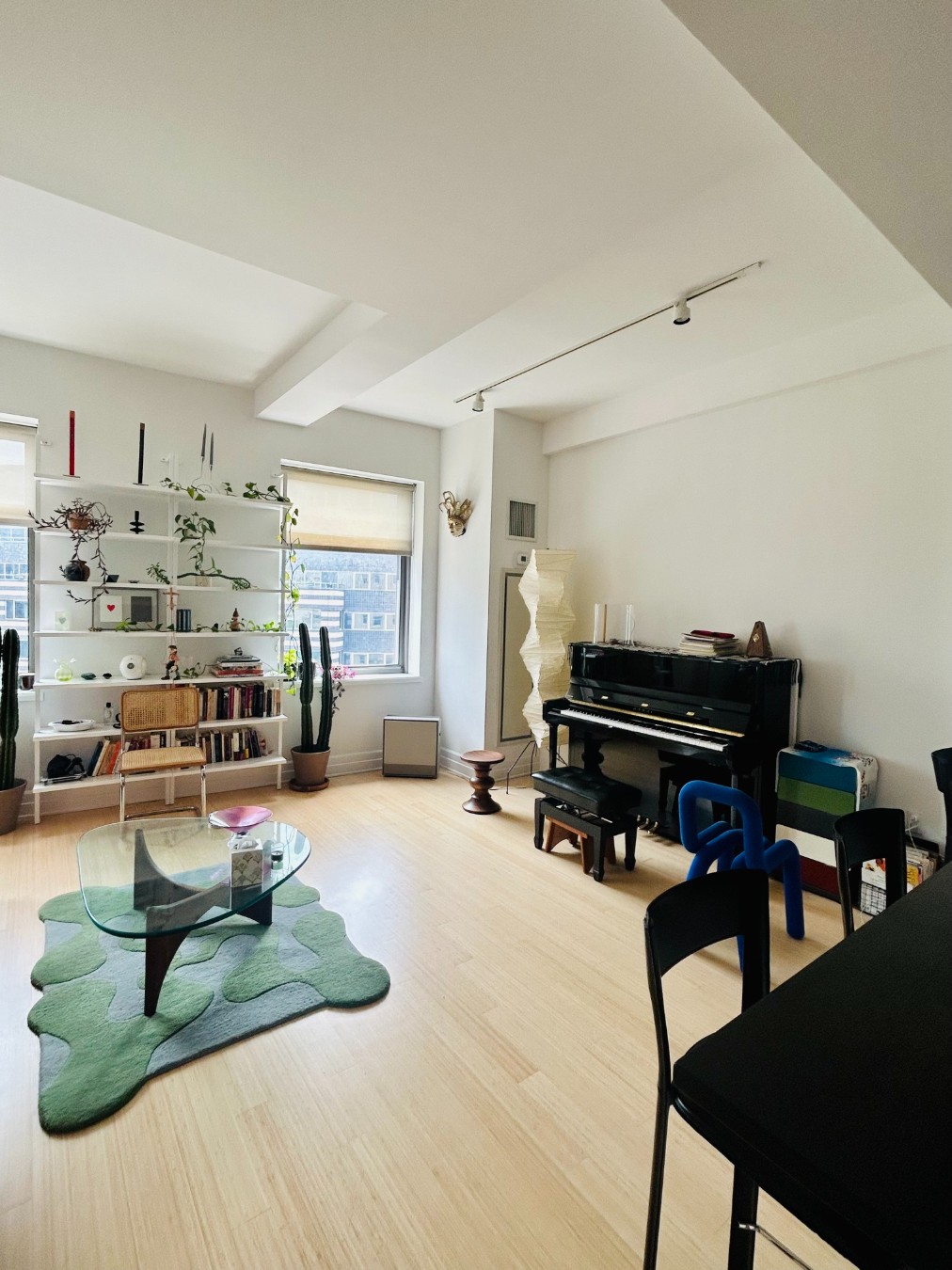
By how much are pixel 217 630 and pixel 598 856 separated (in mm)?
3007

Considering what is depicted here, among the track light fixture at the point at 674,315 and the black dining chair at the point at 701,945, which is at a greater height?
the track light fixture at the point at 674,315

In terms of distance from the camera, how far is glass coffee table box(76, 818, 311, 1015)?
212 cm

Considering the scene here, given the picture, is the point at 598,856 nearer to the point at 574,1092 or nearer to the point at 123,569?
the point at 574,1092

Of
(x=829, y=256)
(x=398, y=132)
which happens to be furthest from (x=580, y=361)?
(x=398, y=132)

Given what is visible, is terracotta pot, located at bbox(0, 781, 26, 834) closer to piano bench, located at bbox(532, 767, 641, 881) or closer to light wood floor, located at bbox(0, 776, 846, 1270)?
light wood floor, located at bbox(0, 776, 846, 1270)

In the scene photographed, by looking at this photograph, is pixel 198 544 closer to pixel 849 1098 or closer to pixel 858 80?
pixel 858 80

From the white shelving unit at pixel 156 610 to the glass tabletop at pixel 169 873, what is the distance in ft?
4.02

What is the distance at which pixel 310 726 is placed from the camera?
Answer: 15.6 feet

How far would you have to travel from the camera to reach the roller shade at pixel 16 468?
3842 mm

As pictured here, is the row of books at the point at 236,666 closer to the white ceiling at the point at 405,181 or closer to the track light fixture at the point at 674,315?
the white ceiling at the point at 405,181

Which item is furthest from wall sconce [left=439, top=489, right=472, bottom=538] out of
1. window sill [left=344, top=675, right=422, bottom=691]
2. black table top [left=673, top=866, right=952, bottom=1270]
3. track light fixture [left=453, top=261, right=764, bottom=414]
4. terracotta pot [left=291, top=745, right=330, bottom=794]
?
black table top [left=673, top=866, right=952, bottom=1270]

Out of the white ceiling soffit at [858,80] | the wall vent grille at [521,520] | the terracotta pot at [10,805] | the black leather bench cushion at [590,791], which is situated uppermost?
the white ceiling soffit at [858,80]

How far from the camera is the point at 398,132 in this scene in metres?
1.81

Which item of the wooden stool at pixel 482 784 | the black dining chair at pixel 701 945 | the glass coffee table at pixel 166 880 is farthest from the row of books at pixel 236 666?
the black dining chair at pixel 701 945
